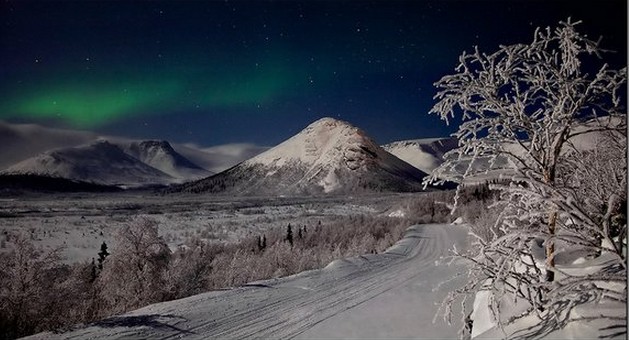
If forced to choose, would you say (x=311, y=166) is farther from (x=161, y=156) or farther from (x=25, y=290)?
(x=25, y=290)

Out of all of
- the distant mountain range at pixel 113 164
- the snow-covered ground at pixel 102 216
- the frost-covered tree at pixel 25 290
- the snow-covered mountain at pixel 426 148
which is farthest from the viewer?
the distant mountain range at pixel 113 164

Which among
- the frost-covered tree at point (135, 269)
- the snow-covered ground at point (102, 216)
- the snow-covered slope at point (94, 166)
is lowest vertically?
the frost-covered tree at point (135, 269)

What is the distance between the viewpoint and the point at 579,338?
2932 mm

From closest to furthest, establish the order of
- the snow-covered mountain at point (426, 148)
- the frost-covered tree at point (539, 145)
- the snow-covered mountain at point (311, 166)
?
the frost-covered tree at point (539, 145) → the snow-covered mountain at point (426, 148) → the snow-covered mountain at point (311, 166)

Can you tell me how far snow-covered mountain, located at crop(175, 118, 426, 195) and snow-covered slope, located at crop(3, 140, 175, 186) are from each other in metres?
1.13

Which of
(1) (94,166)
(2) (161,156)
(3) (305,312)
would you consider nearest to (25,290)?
(1) (94,166)

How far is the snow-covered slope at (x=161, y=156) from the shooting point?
7.58 meters

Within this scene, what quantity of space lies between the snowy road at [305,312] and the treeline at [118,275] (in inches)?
42.8

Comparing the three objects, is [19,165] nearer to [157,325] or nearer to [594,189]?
[157,325]

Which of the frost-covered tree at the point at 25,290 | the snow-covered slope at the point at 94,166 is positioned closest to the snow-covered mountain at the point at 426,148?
the snow-covered slope at the point at 94,166

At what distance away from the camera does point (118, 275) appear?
25.9 ft

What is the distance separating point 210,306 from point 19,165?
4.25 metres

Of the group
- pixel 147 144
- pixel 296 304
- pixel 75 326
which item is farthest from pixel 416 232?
pixel 75 326

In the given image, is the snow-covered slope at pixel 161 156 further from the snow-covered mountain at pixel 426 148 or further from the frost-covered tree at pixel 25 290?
the snow-covered mountain at pixel 426 148
